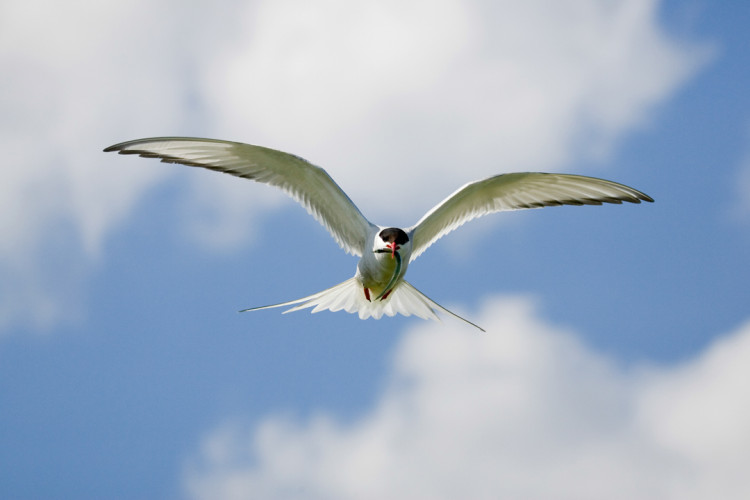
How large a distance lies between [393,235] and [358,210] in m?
0.78

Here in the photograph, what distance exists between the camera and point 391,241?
6.88m

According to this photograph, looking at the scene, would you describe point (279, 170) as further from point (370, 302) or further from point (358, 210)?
point (370, 302)

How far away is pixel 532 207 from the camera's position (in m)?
8.04

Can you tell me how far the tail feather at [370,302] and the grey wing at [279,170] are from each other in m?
0.44

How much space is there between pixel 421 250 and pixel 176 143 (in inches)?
111

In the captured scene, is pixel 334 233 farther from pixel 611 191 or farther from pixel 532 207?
pixel 611 191

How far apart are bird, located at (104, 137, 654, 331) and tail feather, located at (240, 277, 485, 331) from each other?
1cm

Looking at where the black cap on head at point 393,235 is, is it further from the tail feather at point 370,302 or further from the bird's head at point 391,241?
the tail feather at point 370,302

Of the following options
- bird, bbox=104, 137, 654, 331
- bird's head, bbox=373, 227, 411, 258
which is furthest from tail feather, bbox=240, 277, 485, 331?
bird's head, bbox=373, 227, 411, 258

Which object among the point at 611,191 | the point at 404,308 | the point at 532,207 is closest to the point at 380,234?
the point at 404,308

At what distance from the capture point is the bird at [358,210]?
7.03 metres

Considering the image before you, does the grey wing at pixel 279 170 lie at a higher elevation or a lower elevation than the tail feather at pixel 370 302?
higher

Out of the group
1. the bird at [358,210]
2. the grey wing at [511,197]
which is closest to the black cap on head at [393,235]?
the bird at [358,210]

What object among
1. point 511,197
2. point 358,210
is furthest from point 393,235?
point 511,197
